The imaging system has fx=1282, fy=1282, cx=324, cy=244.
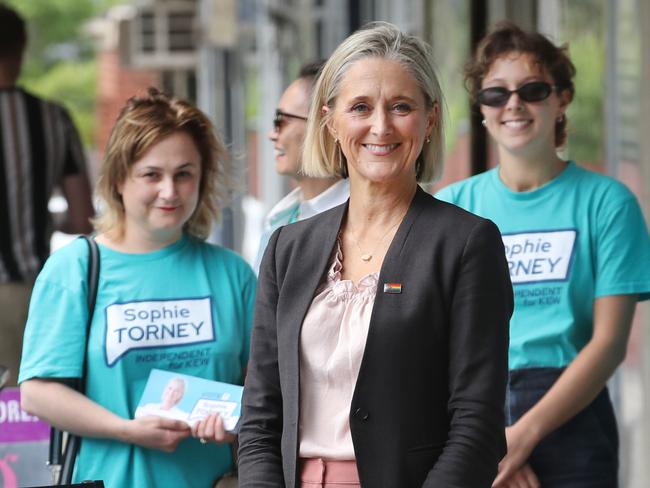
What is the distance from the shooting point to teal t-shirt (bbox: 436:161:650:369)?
3.40 meters

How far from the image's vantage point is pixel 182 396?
3.36 meters

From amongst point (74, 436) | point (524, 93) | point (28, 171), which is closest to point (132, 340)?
point (74, 436)

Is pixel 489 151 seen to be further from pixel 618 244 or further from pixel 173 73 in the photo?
pixel 173 73

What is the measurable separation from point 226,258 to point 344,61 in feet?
3.75

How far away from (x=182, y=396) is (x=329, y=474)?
909mm

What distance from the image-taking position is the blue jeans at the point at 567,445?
3365mm

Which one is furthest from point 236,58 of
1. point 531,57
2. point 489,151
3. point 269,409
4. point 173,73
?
point 269,409

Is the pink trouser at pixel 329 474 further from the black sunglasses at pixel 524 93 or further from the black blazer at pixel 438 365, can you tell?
the black sunglasses at pixel 524 93

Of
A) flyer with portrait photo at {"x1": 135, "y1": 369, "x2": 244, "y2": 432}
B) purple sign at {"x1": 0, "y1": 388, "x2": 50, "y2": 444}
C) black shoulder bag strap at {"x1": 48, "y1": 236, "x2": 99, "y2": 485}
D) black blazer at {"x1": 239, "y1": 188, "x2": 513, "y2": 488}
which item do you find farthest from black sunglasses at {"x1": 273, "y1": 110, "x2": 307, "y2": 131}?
black blazer at {"x1": 239, "y1": 188, "x2": 513, "y2": 488}

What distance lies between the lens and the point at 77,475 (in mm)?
3451

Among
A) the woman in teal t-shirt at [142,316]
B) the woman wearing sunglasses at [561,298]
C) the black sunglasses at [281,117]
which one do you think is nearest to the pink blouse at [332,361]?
the woman in teal t-shirt at [142,316]

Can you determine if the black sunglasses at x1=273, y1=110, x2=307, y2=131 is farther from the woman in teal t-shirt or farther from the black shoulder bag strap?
the black shoulder bag strap

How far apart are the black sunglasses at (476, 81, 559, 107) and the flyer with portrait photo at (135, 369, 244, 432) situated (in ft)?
3.56

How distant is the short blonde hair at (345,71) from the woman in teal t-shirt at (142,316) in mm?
803
